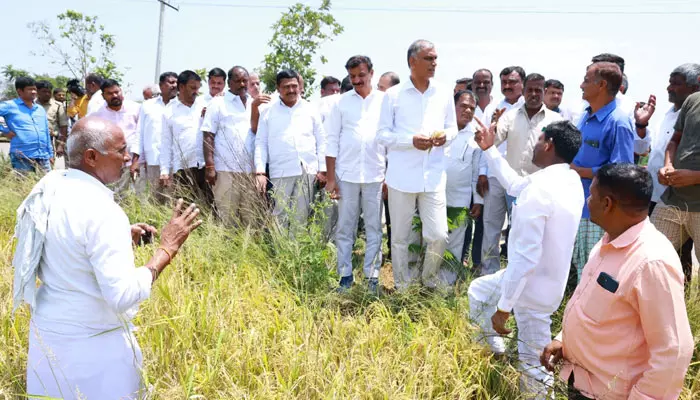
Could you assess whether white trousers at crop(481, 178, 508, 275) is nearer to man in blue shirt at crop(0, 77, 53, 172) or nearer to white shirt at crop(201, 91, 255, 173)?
white shirt at crop(201, 91, 255, 173)

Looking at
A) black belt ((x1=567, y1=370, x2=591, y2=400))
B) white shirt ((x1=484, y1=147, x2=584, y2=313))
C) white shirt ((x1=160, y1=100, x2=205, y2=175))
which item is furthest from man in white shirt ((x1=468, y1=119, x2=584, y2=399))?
white shirt ((x1=160, y1=100, x2=205, y2=175))

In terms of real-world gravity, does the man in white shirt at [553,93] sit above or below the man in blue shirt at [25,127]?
above

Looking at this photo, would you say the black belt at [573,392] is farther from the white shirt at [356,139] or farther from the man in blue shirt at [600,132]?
the white shirt at [356,139]

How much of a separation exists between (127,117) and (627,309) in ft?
21.7

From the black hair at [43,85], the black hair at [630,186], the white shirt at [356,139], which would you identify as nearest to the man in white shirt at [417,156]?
the white shirt at [356,139]

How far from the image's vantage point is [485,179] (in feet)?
16.9

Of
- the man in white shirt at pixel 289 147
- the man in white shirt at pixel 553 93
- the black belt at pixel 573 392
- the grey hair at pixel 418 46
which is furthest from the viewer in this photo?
the man in white shirt at pixel 553 93

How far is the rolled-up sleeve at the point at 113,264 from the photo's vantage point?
6.68ft

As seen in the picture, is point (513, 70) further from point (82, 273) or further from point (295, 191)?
point (82, 273)

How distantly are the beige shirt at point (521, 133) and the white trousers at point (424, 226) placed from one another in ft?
2.80

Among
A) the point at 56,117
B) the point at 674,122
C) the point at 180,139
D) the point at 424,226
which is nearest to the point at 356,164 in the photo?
the point at 424,226

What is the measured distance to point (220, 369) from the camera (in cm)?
275

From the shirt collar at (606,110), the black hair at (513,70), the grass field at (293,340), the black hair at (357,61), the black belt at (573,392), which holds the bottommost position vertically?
the grass field at (293,340)

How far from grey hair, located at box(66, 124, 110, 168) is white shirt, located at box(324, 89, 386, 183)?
291 centimetres
